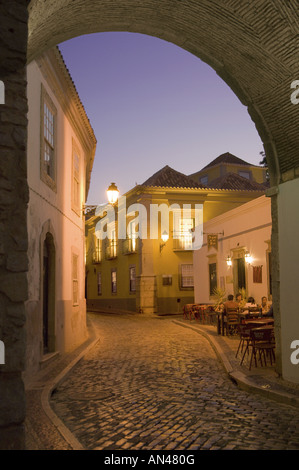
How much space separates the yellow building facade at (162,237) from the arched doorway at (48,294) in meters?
15.1

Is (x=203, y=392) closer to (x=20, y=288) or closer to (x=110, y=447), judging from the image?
(x=110, y=447)

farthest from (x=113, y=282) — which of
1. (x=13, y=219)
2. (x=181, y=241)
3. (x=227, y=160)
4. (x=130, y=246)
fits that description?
(x=13, y=219)

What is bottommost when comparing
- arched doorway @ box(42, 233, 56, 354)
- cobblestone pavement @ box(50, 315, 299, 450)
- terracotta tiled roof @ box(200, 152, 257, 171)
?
cobblestone pavement @ box(50, 315, 299, 450)

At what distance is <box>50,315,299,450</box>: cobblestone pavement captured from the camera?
15.9ft

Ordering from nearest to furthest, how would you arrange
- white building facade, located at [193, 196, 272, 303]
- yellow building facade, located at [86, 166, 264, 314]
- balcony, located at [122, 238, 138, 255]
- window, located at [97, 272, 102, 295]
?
white building facade, located at [193, 196, 272, 303], yellow building facade, located at [86, 166, 264, 314], balcony, located at [122, 238, 138, 255], window, located at [97, 272, 102, 295]

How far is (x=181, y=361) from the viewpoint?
988 centimetres

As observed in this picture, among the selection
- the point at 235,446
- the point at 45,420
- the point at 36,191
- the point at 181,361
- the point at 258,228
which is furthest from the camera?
the point at 258,228

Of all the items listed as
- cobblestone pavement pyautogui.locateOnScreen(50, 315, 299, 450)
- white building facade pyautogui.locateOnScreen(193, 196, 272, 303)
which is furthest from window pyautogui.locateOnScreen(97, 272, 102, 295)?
cobblestone pavement pyautogui.locateOnScreen(50, 315, 299, 450)

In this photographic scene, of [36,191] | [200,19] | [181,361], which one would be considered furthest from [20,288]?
[181,361]

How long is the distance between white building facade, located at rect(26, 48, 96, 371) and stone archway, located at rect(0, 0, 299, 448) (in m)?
2.58

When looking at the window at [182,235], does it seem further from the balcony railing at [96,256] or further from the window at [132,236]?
the balcony railing at [96,256]

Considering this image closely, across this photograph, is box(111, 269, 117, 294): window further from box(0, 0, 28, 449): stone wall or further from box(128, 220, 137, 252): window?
box(0, 0, 28, 449): stone wall

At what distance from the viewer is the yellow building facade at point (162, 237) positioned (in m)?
26.4

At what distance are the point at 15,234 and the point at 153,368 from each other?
638cm
